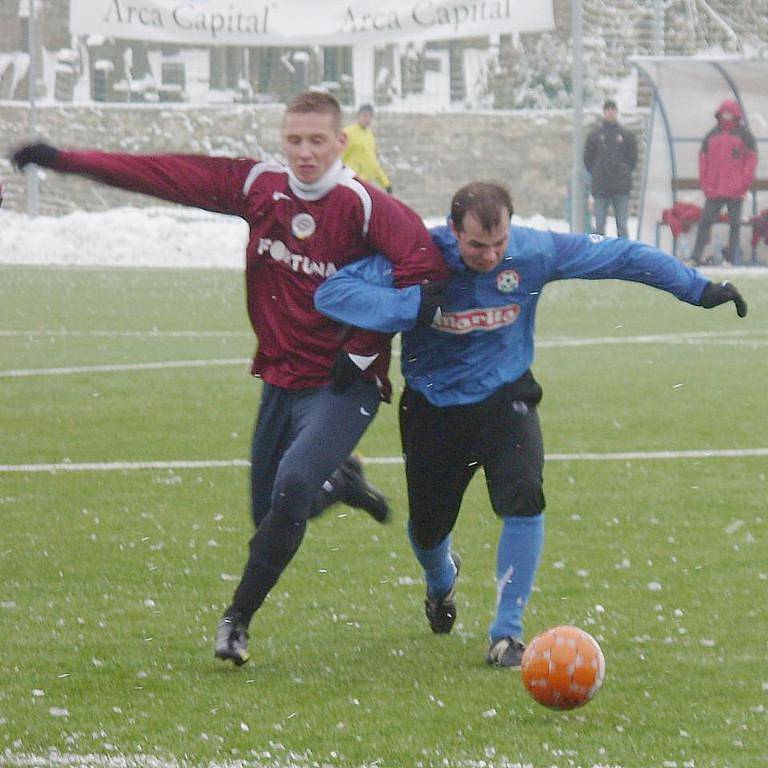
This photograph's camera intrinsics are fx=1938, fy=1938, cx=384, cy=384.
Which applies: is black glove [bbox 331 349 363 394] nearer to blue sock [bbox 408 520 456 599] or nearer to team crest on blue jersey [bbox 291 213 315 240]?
team crest on blue jersey [bbox 291 213 315 240]

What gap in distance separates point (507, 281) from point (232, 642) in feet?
4.72

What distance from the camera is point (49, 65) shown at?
138 ft

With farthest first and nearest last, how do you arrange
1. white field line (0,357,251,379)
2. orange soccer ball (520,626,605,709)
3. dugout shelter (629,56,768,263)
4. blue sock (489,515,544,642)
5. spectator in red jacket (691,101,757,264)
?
1. dugout shelter (629,56,768,263)
2. spectator in red jacket (691,101,757,264)
3. white field line (0,357,251,379)
4. blue sock (489,515,544,642)
5. orange soccer ball (520,626,605,709)

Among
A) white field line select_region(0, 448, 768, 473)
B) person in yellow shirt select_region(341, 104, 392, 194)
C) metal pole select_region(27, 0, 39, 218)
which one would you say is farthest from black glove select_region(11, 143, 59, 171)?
metal pole select_region(27, 0, 39, 218)

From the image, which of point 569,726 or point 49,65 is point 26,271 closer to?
point 49,65

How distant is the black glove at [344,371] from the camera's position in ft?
20.0

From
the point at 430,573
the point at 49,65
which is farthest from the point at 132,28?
the point at 430,573

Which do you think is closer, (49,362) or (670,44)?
(49,362)

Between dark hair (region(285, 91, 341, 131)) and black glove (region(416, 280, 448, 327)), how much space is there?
2.39ft

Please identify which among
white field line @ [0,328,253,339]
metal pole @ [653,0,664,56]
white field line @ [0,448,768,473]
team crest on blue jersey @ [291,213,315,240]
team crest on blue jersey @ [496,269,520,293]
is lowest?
white field line @ [0,328,253,339]

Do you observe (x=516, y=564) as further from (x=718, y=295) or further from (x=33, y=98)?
(x=33, y=98)

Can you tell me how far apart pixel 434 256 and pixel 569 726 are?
1586mm

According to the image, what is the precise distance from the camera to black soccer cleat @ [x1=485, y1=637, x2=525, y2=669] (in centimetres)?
602

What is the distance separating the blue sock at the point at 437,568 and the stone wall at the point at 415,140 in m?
32.1
